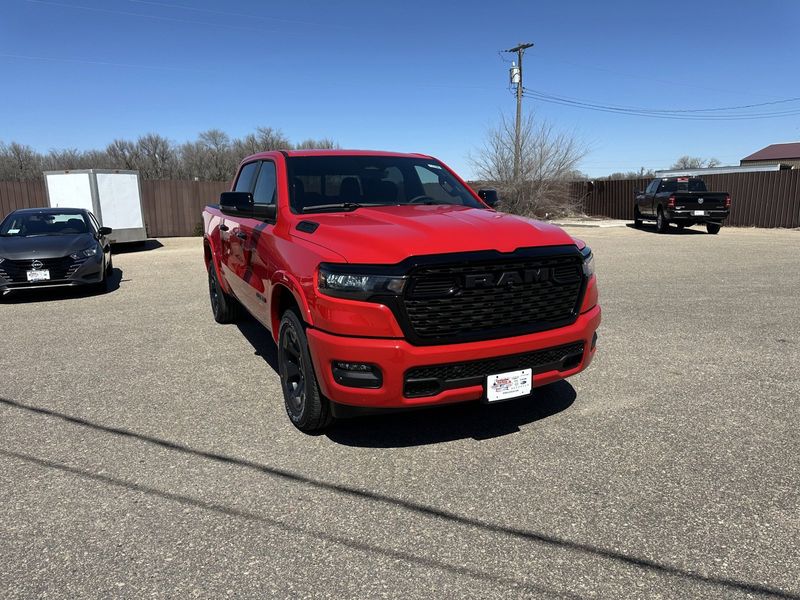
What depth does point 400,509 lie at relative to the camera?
293cm

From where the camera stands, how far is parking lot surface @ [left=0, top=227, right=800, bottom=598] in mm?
2424

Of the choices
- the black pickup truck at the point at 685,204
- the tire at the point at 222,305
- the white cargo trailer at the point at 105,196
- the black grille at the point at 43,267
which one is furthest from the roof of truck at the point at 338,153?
the black pickup truck at the point at 685,204

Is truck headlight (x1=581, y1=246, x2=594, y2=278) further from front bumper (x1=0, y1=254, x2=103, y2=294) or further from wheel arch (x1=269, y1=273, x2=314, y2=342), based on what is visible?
front bumper (x1=0, y1=254, x2=103, y2=294)

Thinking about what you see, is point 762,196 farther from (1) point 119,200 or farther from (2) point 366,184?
(1) point 119,200

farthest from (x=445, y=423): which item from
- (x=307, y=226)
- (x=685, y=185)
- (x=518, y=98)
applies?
(x=518, y=98)

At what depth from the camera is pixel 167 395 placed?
4617 mm

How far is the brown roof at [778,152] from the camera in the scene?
69.5 metres

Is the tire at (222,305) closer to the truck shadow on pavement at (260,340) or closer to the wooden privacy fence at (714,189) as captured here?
the truck shadow on pavement at (260,340)

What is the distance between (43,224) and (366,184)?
7.96 meters

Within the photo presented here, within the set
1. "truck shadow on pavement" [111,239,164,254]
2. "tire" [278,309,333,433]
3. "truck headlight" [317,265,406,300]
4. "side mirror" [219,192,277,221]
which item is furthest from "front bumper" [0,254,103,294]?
"truck shadow on pavement" [111,239,164,254]

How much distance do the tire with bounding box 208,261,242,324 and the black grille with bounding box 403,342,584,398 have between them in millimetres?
4194

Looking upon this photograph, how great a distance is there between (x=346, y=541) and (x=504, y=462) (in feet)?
3.80

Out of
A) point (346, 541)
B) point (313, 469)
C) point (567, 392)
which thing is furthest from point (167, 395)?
point (567, 392)

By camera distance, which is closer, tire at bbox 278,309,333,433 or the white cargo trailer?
tire at bbox 278,309,333,433
